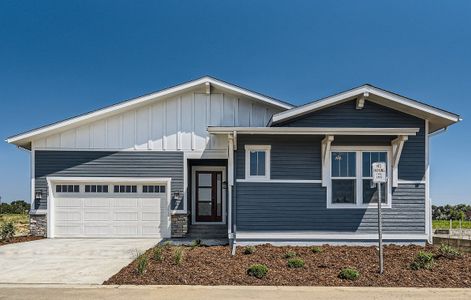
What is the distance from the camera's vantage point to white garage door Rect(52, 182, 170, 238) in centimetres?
1283

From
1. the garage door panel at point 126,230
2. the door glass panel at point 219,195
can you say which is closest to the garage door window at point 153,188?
the garage door panel at point 126,230

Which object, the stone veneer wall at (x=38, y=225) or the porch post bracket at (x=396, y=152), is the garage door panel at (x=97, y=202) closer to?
the stone veneer wall at (x=38, y=225)

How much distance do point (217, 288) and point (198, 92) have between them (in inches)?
322

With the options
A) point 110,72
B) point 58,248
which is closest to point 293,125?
point 58,248

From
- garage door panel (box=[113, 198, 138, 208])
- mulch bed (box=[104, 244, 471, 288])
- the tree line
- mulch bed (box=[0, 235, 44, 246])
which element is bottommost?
the tree line

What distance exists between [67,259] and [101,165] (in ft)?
14.5

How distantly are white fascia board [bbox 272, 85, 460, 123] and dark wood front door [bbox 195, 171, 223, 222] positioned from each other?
4.59 metres

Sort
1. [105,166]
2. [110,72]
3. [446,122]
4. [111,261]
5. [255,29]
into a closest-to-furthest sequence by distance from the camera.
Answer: [111,261]
[446,122]
[105,166]
[255,29]
[110,72]

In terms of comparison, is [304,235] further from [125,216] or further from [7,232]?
[7,232]

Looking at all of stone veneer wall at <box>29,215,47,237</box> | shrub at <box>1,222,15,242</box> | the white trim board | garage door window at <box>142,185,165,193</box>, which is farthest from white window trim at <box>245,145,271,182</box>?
shrub at <box>1,222,15,242</box>

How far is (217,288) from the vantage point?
6.34 meters

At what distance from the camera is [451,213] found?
45.2 m

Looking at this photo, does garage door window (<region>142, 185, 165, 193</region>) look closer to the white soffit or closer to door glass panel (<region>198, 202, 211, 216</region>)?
door glass panel (<region>198, 202, 211, 216</region>)

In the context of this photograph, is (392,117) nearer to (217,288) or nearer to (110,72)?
→ (217,288)
